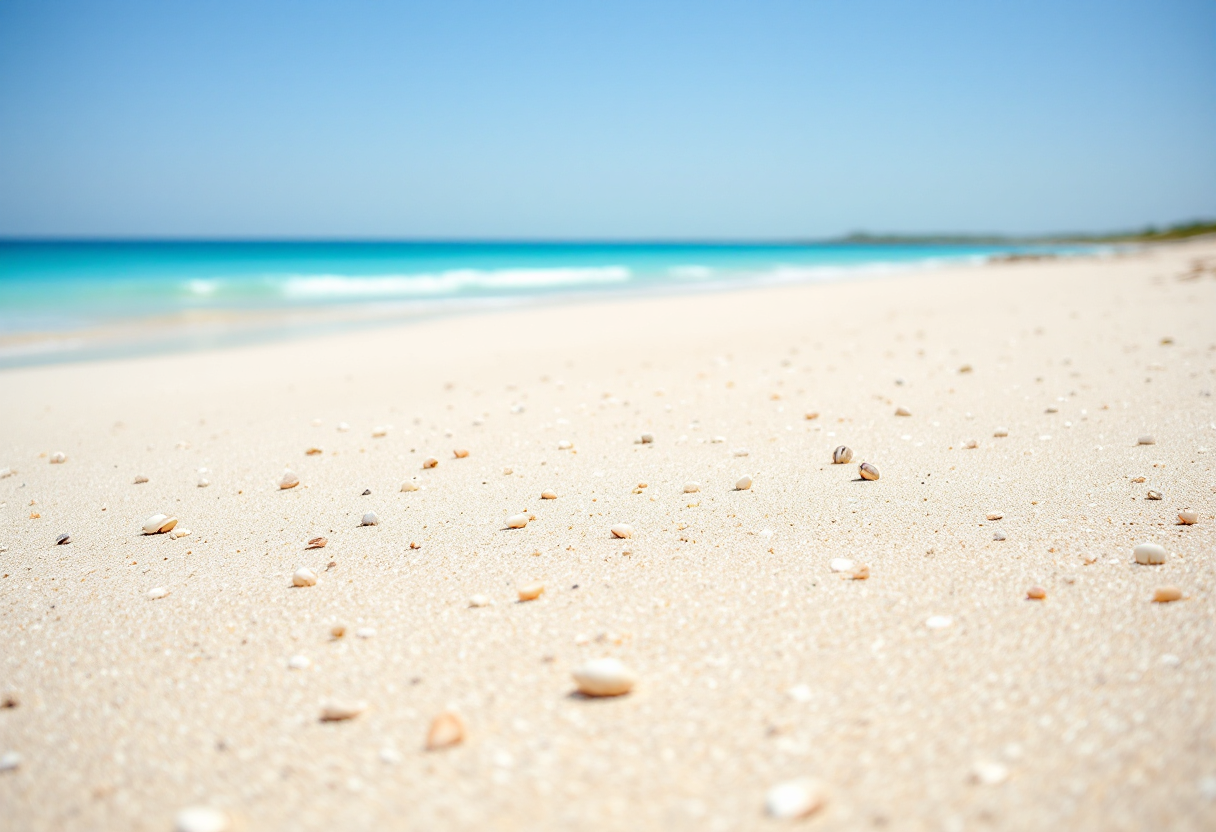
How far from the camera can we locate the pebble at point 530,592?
7.60 ft

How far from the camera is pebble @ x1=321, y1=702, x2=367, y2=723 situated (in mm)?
1743

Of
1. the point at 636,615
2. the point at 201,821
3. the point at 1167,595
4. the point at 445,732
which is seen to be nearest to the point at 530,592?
the point at 636,615

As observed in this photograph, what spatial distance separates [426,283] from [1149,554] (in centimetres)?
2617

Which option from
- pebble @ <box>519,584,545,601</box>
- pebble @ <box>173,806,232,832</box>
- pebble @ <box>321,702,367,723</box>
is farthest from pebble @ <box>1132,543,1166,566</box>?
pebble @ <box>173,806,232,832</box>

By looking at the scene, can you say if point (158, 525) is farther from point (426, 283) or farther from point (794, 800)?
point (426, 283)

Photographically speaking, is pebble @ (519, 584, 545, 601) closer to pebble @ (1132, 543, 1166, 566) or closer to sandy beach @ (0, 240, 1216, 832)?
sandy beach @ (0, 240, 1216, 832)

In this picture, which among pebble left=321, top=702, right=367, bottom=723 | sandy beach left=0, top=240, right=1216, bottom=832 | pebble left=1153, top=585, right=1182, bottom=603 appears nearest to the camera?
sandy beach left=0, top=240, right=1216, bottom=832

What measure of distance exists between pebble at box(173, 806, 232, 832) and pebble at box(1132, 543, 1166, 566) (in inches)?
104

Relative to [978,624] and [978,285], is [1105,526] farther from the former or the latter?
[978,285]

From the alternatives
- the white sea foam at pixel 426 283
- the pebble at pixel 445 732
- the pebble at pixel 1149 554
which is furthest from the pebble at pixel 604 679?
the white sea foam at pixel 426 283

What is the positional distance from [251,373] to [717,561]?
6430mm

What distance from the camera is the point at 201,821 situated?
4.66 ft

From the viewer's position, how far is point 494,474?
12.3ft

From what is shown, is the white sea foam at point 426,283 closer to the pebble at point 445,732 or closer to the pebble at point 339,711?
the pebble at point 339,711
